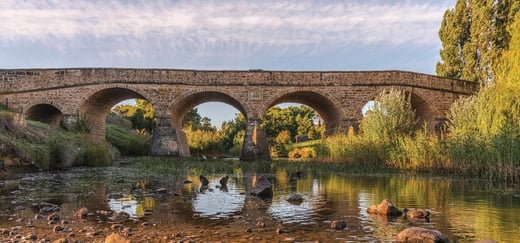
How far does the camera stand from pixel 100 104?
25516 millimetres

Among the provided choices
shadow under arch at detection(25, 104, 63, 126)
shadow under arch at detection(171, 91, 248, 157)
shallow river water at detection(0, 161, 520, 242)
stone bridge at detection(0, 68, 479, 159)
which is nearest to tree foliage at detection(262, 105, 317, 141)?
shadow under arch at detection(171, 91, 248, 157)

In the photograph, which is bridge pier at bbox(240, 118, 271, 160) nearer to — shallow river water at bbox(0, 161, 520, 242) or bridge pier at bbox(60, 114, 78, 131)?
bridge pier at bbox(60, 114, 78, 131)

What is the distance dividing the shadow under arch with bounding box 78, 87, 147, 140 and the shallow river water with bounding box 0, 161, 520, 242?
15377mm

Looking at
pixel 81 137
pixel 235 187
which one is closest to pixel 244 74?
pixel 81 137

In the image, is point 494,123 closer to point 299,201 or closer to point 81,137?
point 299,201

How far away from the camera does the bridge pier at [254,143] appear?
2247 centimetres

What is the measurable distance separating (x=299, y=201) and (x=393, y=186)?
3082 mm

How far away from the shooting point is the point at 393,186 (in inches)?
330

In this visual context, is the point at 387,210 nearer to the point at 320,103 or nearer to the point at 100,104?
the point at 320,103

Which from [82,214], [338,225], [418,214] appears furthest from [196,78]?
[338,225]

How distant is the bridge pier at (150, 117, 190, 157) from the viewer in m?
22.8

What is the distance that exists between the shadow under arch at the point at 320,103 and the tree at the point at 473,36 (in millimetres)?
8659

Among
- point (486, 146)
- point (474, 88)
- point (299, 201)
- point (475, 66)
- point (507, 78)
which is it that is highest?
point (475, 66)

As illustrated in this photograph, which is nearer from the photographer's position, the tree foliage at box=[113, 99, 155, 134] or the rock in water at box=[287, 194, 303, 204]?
the rock in water at box=[287, 194, 303, 204]
